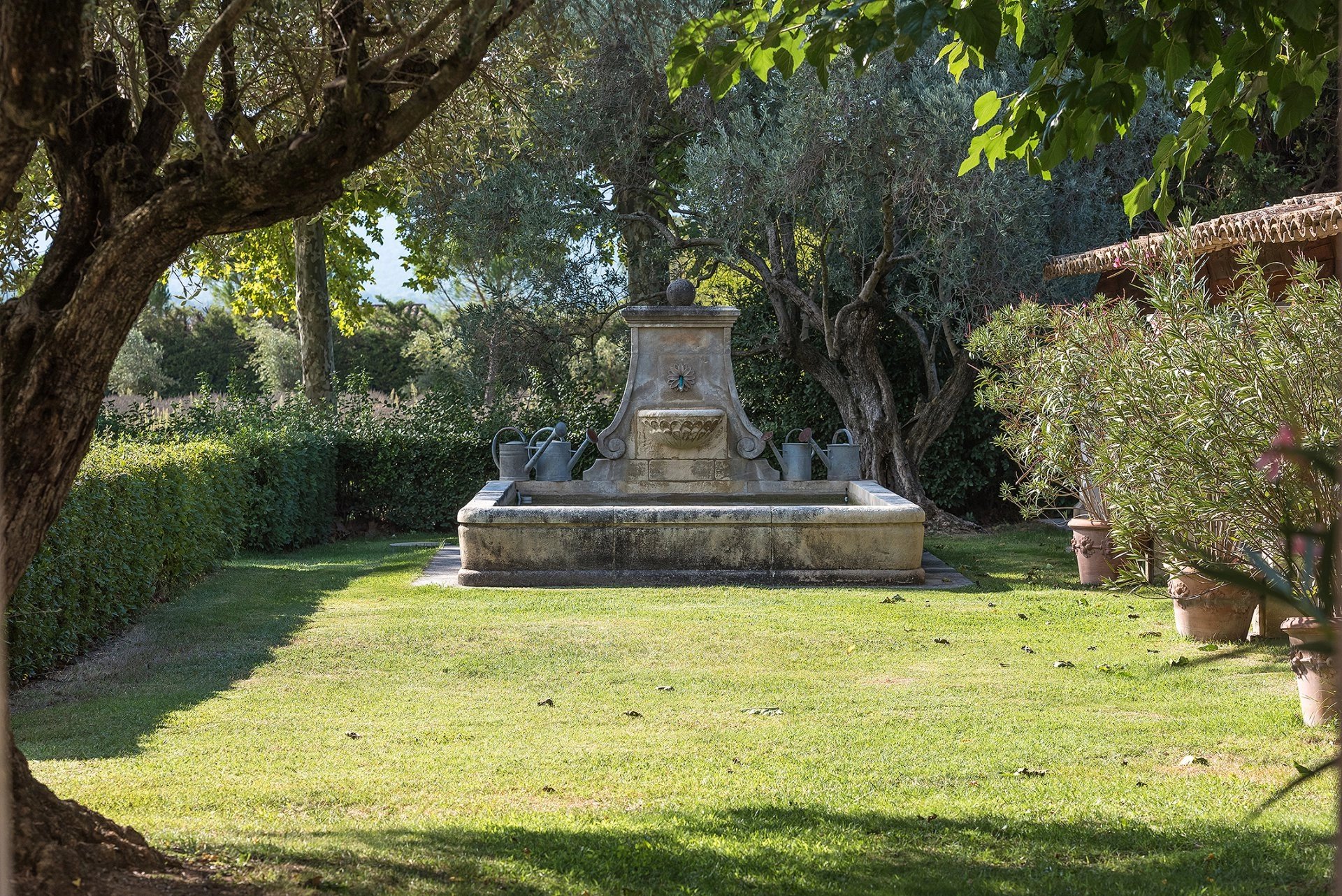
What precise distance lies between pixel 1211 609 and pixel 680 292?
7.76 meters

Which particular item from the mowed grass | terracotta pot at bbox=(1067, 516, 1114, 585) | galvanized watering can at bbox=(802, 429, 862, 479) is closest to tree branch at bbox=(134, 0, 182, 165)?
the mowed grass

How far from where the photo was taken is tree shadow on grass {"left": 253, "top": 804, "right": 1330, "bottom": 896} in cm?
382

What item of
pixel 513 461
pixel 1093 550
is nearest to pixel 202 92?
pixel 1093 550

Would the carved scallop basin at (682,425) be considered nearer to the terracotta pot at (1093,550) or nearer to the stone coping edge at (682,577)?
the stone coping edge at (682,577)

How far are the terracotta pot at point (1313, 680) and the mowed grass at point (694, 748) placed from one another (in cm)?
15

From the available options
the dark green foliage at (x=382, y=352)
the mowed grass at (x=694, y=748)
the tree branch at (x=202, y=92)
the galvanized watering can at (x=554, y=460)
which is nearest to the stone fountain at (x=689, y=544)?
the mowed grass at (x=694, y=748)

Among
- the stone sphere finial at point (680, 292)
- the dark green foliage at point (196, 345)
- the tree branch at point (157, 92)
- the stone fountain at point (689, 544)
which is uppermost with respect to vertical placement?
the dark green foliage at point (196, 345)

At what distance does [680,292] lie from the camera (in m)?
14.4

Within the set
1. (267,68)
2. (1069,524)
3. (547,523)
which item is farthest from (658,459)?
(267,68)

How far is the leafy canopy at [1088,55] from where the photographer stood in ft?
13.6

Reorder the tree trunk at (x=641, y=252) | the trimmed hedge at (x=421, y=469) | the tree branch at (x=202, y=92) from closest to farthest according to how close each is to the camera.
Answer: the tree branch at (x=202, y=92), the tree trunk at (x=641, y=252), the trimmed hedge at (x=421, y=469)

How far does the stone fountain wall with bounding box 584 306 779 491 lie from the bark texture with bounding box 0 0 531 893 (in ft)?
32.5

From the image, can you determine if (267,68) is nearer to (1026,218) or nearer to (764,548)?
(764,548)

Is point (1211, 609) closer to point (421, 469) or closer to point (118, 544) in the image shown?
point (118, 544)
